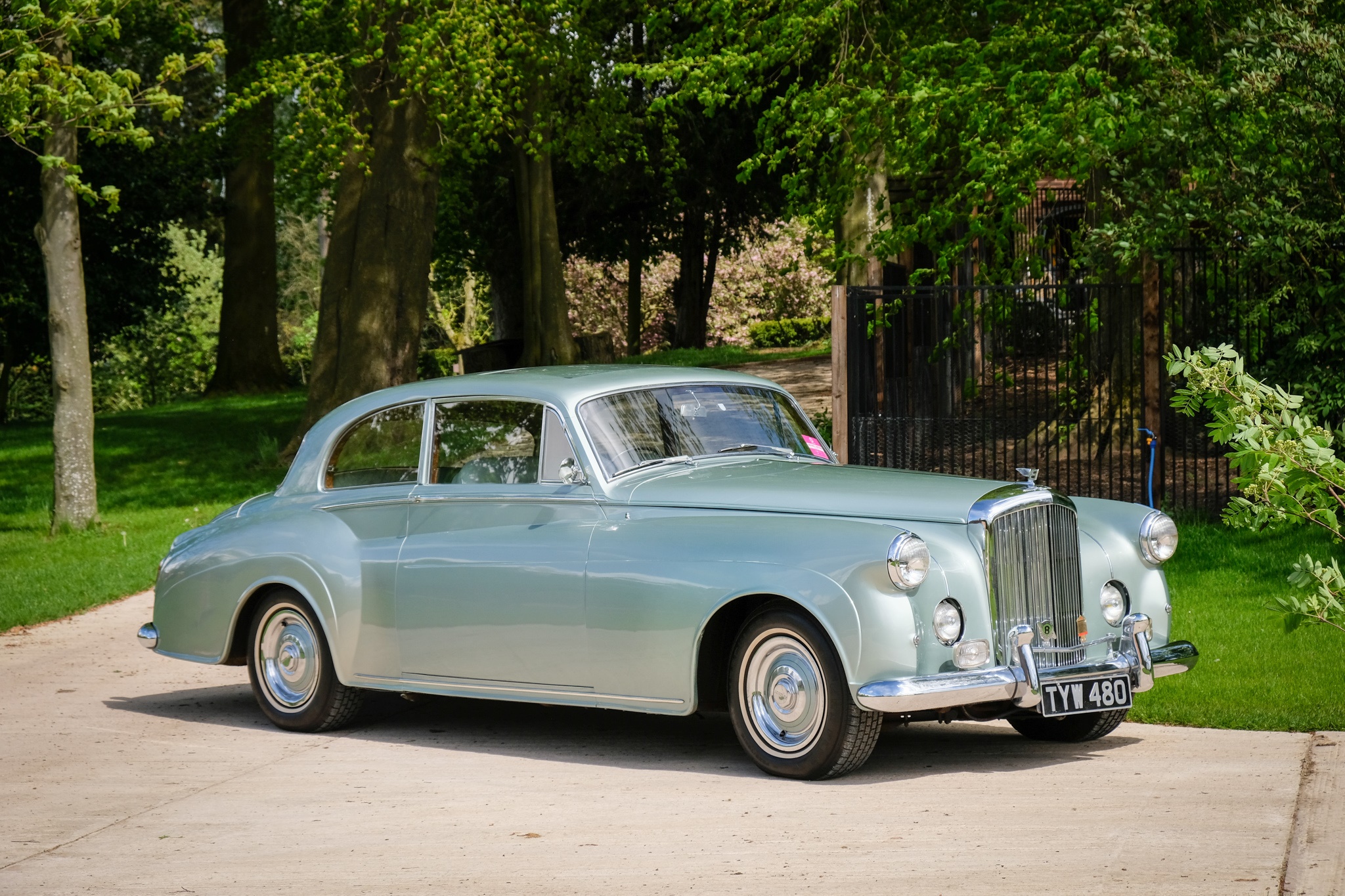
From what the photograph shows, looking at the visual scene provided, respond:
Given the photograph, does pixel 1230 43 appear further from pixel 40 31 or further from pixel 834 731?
pixel 40 31

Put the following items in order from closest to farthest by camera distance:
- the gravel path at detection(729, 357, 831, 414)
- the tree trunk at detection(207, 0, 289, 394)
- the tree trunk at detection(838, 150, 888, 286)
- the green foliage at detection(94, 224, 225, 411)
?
the tree trunk at detection(838, 150, 888, 286), the gravel path at detection(729, 357, 831, 414), the tree trunk at detection(207, 0, 289, 394), the green foliage at detection(94, 224, 225, 411)

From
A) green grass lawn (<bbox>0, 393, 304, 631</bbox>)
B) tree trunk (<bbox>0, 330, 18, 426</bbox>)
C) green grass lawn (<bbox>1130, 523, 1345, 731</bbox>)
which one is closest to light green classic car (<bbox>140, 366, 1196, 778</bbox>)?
green grass lawn (<bbox>1130, 523, 1345, 731</bbox>)

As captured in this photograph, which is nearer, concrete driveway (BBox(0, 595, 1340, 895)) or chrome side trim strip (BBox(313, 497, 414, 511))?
concrete driveway (BBox(0, 595, 1340, 895))

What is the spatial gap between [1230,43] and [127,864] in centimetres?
1145

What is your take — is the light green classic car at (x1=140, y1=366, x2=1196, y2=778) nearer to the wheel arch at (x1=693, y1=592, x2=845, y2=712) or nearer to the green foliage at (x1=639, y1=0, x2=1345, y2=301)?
the wheel arch at (x1=693, y1=592, x2=845, y2=712)

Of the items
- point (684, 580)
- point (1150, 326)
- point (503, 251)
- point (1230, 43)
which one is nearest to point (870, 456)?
point (1150, 326)

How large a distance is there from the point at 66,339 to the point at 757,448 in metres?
11.0

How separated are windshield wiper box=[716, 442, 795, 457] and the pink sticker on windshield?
0.65ft

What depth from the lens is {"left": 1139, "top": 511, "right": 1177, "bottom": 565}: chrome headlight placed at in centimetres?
736

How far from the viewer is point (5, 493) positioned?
2056cm

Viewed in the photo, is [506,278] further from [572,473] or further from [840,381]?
[572,473]

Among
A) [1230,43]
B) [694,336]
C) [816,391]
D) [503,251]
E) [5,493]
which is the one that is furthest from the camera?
[694,336]

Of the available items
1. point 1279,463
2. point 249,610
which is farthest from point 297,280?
point 1279,463

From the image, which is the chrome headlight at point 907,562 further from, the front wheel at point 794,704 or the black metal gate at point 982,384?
the black metal gate at point 982,384
